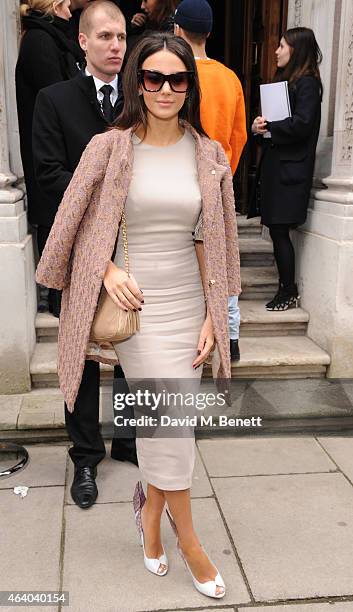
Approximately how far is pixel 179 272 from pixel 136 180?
39cm

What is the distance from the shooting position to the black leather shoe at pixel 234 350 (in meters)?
4.54

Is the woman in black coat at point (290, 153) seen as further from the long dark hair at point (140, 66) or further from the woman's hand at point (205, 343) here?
the woman's hand at point (205, 343)

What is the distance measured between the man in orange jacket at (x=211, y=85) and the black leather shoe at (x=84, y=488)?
2.14 metres

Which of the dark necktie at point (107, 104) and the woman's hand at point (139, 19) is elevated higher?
the woman's hand at point (139, 19)

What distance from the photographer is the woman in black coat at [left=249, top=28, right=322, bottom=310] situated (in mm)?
4785

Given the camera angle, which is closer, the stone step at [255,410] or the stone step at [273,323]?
the stone step at [255,410]

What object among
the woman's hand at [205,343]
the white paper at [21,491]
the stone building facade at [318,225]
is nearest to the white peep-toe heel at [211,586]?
the woman's hand at [205,343]

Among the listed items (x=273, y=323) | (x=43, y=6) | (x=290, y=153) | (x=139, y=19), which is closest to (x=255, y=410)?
(x=273, y=323)

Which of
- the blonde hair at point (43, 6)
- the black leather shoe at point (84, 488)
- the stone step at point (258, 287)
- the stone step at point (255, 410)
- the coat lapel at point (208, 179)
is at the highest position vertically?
the blonde hair at point (43, 6)

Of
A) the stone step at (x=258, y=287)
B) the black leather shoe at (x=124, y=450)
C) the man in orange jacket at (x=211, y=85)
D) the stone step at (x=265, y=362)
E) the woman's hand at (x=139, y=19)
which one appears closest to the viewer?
the black leather shoe at (x=124, y=450)

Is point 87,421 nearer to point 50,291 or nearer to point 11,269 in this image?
point 11,269

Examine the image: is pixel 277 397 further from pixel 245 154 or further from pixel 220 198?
pixel 245 154

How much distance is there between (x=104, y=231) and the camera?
8.02 feet

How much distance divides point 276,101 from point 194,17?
1.24 m
